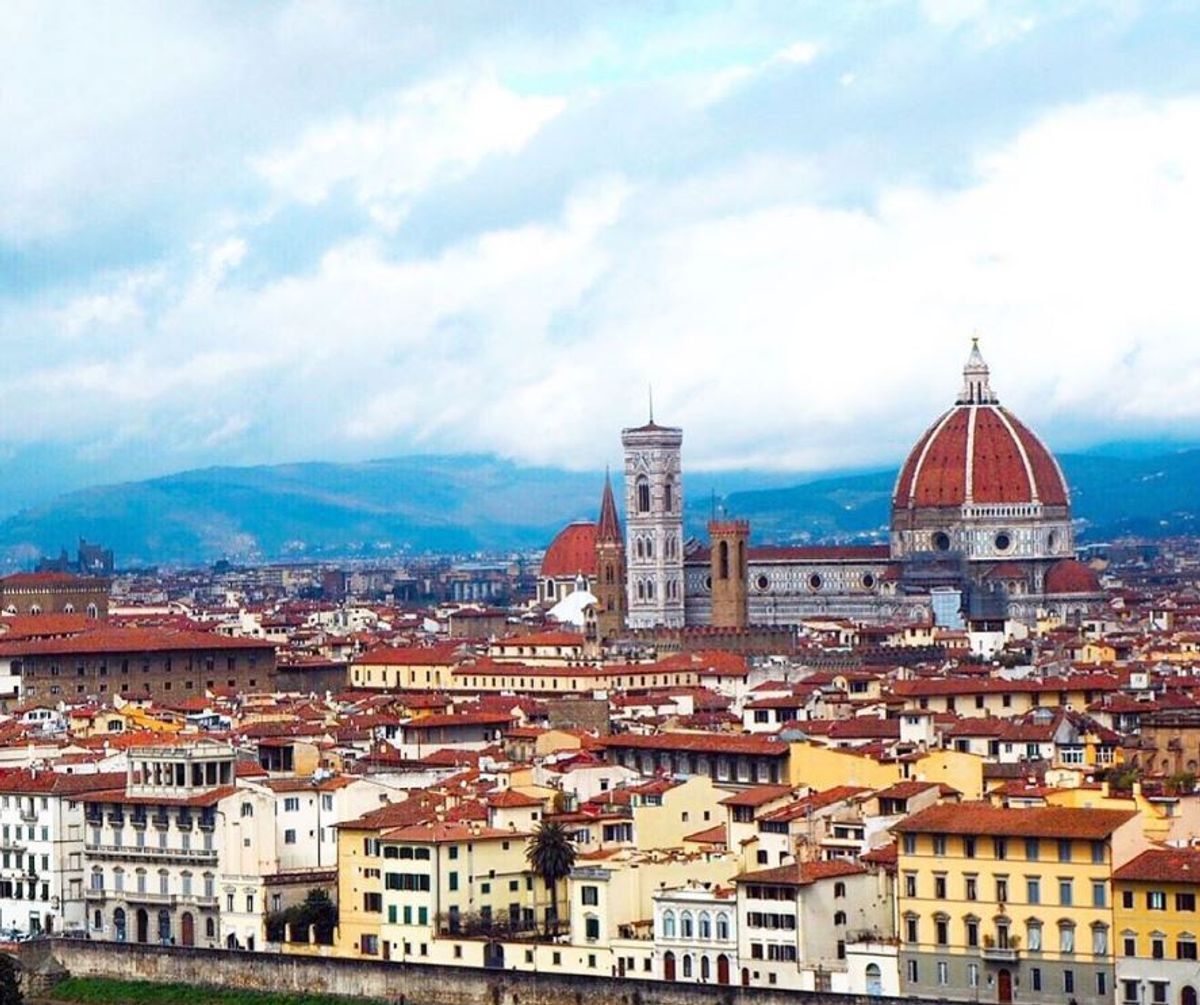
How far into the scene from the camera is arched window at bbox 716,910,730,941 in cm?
5888

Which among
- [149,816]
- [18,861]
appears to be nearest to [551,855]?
[149,816]

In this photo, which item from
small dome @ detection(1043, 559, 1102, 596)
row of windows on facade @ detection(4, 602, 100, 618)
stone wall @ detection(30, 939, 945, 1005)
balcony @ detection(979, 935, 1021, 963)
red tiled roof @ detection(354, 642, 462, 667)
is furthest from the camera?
small dome @ detection(1043, 559, 1102, 596)

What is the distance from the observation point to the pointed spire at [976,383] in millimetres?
189625

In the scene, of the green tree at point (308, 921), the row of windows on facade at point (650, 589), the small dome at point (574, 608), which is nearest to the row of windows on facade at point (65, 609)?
the small dome at point (574, 608)

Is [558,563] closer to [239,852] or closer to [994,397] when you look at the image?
[994,397]

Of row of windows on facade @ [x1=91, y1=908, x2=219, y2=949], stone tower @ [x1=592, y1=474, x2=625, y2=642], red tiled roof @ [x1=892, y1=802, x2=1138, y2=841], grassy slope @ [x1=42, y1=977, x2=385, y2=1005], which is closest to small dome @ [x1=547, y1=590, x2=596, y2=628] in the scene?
stone tower @ [x1=592, y1=474, x2=625, y2=642]

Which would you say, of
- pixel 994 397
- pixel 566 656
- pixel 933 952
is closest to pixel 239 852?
pixel 933 952

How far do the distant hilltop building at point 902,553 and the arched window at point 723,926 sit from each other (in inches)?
4167

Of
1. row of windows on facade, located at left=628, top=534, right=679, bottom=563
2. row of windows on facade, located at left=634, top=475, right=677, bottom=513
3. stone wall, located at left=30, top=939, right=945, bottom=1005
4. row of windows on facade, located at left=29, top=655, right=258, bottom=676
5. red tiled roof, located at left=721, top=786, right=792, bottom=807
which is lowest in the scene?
stone wall, located at left=30, top=939, right=945, bottom=1005

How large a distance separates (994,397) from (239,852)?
12801cm

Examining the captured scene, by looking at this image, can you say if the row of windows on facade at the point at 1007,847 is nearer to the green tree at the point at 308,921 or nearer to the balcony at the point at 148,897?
the green tree at the point at 308,921

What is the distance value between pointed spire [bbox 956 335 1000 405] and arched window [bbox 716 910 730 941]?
131224 millimetres

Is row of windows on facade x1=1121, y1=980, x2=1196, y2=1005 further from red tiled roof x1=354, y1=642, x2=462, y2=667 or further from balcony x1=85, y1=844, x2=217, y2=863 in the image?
red tiled roof x1=354, y1=642, x2=462, y2=667

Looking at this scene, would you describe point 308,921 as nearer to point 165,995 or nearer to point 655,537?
point 165,995
